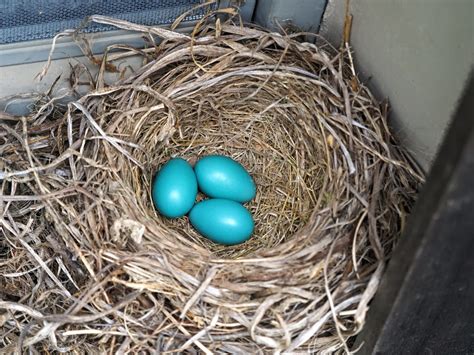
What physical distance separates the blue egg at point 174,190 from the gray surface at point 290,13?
0.39 m

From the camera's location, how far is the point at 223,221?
1.53 metres

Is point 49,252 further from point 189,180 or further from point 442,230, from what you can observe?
point 442,230

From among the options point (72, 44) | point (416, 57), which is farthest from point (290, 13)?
point (72, 44)

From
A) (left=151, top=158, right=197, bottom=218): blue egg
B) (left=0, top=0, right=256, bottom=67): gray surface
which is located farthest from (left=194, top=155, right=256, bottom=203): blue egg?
(left=0, top=0, right=256, bottom=67): gray surface

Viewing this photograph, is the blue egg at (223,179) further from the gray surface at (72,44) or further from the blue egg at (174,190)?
the gray surface at (72,44)

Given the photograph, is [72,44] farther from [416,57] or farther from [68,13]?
[416,57]

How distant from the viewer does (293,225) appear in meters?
1.60

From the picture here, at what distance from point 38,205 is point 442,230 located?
832 millimetres

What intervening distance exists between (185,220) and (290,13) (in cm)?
53

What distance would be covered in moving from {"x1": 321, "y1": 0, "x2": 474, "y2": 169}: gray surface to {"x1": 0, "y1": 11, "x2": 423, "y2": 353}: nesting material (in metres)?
0.05

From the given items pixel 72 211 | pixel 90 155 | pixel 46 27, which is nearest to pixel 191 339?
pixel 72 211

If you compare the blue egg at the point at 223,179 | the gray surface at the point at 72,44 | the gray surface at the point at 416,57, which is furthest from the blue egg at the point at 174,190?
the gray surface at the point at 416,57

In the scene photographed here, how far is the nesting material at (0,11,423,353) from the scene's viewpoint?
1.32 metres

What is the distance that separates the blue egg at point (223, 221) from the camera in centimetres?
154
